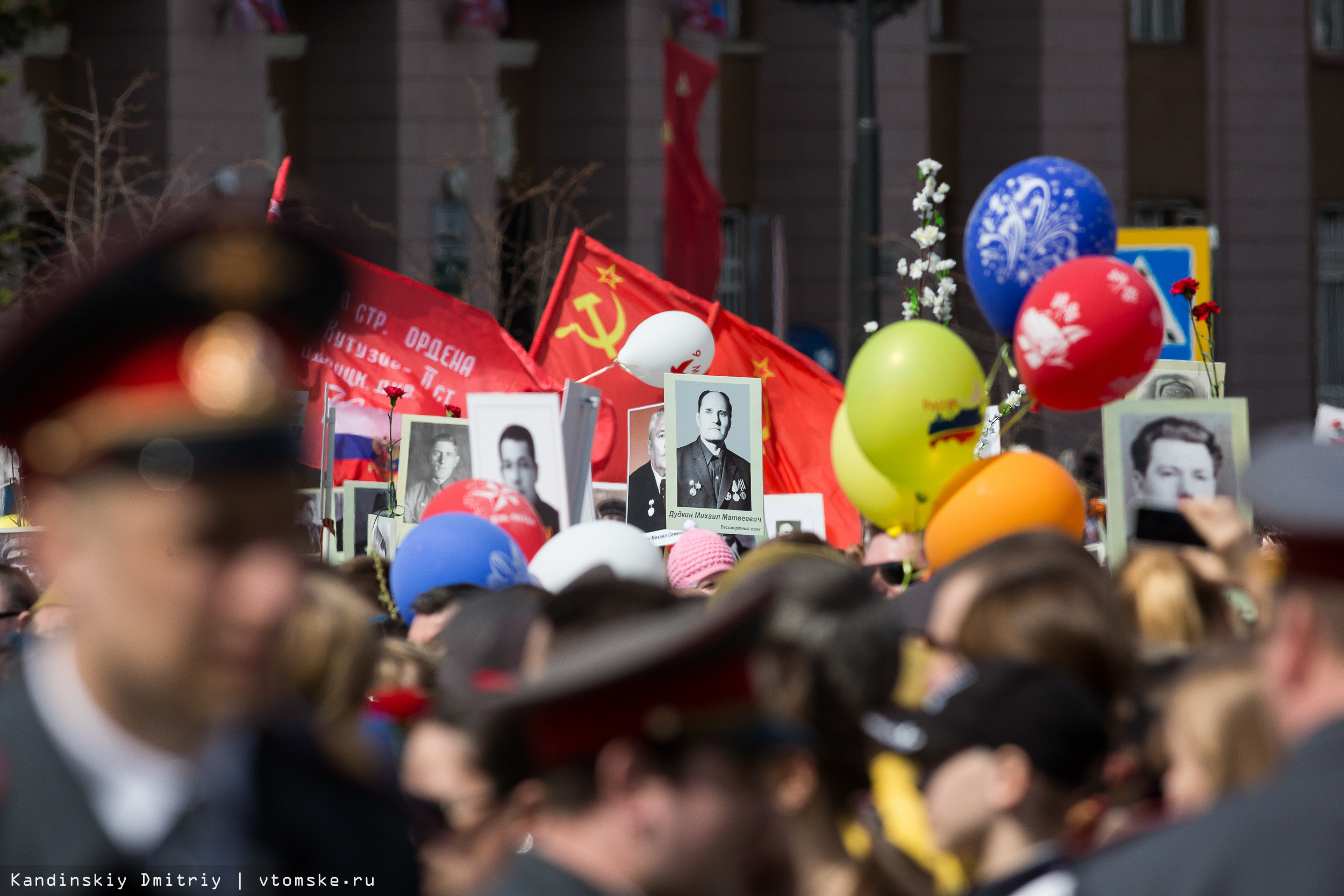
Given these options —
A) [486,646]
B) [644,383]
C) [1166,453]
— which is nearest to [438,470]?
[644,383]

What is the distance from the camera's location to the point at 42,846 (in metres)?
1.57

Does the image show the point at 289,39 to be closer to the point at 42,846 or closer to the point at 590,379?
the point at 590,379

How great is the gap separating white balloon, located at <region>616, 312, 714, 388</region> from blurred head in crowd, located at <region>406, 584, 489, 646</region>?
3.81 metres

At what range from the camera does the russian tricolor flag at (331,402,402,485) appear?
8977 mm

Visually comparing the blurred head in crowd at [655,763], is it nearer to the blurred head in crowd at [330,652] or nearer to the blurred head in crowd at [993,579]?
the blurred head in crowd at [330,652]

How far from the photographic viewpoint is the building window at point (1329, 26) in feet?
85.1

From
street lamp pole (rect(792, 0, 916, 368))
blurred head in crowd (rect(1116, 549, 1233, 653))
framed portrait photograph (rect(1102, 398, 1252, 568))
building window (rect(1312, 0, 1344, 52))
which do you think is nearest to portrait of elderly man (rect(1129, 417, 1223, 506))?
framed portrait photograph (rect(1102, 398, 1252, 568))

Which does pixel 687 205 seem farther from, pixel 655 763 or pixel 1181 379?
pixel 655 763

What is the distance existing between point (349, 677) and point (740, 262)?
835 inches

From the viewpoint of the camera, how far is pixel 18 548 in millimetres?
7398

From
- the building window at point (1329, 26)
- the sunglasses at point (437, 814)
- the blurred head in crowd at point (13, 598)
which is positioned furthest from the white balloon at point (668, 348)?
the building window at point (1329, 26)

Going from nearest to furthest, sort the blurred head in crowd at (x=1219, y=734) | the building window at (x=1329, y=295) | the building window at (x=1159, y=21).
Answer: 1. the blurred head in crowd at (x=1219, y=734)
2. the building window at (x=1159, y=21)
3. the building window at (x=1329, y=295)

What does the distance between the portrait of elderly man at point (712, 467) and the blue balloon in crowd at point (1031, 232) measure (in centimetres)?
137

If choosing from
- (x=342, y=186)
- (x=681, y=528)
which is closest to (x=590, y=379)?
(x=681, y=528)
